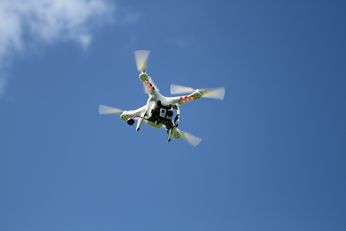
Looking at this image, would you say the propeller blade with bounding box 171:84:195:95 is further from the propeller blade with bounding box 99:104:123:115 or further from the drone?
the propeller blade with bounding box 99:104:123:115

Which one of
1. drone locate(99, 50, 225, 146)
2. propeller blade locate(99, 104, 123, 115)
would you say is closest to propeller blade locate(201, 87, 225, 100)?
drone locate(99, 50, 225, 146)

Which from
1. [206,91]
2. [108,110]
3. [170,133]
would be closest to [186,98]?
[206,91]

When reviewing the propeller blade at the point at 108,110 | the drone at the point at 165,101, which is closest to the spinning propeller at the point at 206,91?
the drone at the point at 165,101

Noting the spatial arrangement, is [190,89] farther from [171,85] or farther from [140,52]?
[140,52]

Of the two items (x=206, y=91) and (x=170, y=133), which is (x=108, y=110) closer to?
(x=170, y=133)

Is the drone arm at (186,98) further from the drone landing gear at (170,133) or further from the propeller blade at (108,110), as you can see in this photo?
the propeller blade at (108,110)

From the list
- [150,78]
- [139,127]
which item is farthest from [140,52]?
[139,127]
